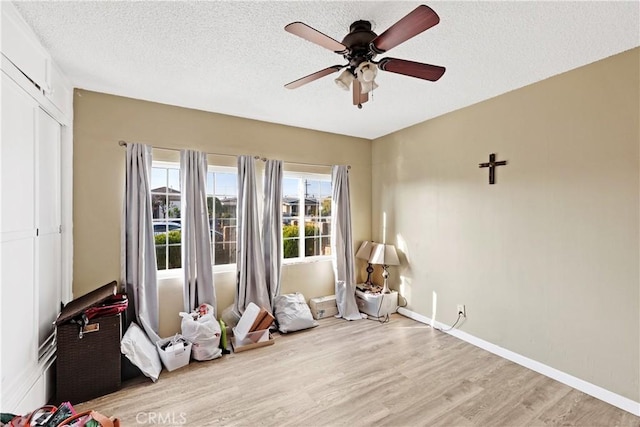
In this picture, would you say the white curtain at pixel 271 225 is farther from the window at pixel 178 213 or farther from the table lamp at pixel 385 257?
the table lamp at pixel 385 257

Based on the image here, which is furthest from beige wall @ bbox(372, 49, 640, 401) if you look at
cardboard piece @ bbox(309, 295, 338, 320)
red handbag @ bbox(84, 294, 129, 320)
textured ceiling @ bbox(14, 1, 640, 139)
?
red handbag @ bbox(84, 294, 129, 320)

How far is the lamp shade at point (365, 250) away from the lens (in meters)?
4.21

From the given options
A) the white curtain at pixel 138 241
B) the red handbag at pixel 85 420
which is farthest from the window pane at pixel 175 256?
the red handbag at pixel 85 420

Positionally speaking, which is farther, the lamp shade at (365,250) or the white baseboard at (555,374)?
the lamp shade at (365,250)

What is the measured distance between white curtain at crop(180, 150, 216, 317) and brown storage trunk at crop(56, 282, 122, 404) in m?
0.79

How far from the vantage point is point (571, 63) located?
7.54 ft

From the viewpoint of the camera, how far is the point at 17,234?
1812 mm

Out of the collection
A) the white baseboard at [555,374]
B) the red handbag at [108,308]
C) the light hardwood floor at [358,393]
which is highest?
the red handbag at [108,308]

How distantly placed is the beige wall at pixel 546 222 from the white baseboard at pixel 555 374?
46 mm

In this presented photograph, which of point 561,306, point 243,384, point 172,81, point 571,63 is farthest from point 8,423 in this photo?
point 571,63

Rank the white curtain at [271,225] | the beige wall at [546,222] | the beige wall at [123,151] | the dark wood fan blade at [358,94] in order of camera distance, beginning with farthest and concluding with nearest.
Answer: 1. the white curtain at [271,225]
2. the beige wall at [123,151]
3. the beige wall at [546,222]
4. the dark wood fan blade at [358,94]

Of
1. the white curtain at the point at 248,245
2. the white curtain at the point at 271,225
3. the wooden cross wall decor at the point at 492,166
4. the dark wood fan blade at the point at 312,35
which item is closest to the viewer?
the dark wood fan blade at the point at 312,35

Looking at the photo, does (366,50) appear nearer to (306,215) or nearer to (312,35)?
(312,35)

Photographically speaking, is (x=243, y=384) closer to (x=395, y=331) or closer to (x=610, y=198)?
(x=395, y=331)
